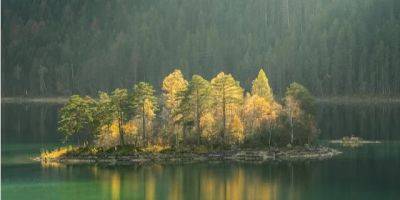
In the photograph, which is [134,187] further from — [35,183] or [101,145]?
[101,145]

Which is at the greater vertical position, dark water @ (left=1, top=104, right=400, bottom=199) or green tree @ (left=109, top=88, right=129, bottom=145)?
green tree @ (left=109, top=88, right=129, bottom=145)

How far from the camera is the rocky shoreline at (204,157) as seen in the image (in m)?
138

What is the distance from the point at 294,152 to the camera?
148m

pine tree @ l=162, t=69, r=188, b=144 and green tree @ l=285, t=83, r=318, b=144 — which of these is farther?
green tree @ l=285, t=83, r=318, b=144

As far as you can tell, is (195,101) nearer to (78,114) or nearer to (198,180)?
(78,114)

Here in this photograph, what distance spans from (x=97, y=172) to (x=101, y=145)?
19.9m

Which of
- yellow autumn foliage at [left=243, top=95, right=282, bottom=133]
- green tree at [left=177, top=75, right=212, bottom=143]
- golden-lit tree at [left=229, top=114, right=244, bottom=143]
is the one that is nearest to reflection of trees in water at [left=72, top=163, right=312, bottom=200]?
golden-lit tree at [left=229, top=114, right=244, bottom=143]

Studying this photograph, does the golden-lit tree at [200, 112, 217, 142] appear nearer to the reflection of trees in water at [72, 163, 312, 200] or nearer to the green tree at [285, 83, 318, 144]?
the reflection of trees in water at [72, 163, 312, 200]

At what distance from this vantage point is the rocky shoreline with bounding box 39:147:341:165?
138 m

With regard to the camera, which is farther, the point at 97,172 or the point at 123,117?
the point at 123,117

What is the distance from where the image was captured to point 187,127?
484ft

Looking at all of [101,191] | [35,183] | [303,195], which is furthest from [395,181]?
[35,183]

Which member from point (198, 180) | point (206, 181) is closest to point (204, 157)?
point (198, 180)

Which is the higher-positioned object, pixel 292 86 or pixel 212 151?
pixel 292 86
